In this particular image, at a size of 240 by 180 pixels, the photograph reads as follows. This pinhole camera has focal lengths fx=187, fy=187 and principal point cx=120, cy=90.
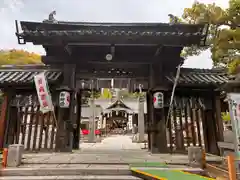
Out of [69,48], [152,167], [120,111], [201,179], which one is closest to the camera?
[201,179]

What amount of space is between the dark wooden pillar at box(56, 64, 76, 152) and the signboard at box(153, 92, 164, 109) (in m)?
3.98

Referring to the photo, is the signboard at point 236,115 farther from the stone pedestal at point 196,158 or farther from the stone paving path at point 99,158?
the stone paving path at point 99,158

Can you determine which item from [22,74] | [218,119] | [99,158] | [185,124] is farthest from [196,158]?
[22,74]

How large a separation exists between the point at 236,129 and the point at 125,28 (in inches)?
272

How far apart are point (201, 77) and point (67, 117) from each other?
706 cm

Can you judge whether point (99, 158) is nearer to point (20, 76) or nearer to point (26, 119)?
point (26, 119)

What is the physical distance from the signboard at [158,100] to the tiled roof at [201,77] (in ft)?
2.98

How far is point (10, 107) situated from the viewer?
9.16m

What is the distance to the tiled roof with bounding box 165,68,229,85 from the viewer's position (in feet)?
29.5

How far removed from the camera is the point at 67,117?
8914mm

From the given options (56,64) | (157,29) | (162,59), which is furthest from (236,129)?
(56,64)

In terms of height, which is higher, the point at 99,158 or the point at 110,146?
the point at 99,158

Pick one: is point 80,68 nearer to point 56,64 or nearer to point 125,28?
point 56,64

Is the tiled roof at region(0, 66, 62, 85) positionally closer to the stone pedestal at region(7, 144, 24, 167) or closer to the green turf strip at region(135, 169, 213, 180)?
the stone pedestal at region(7, 144, 24, 167)
